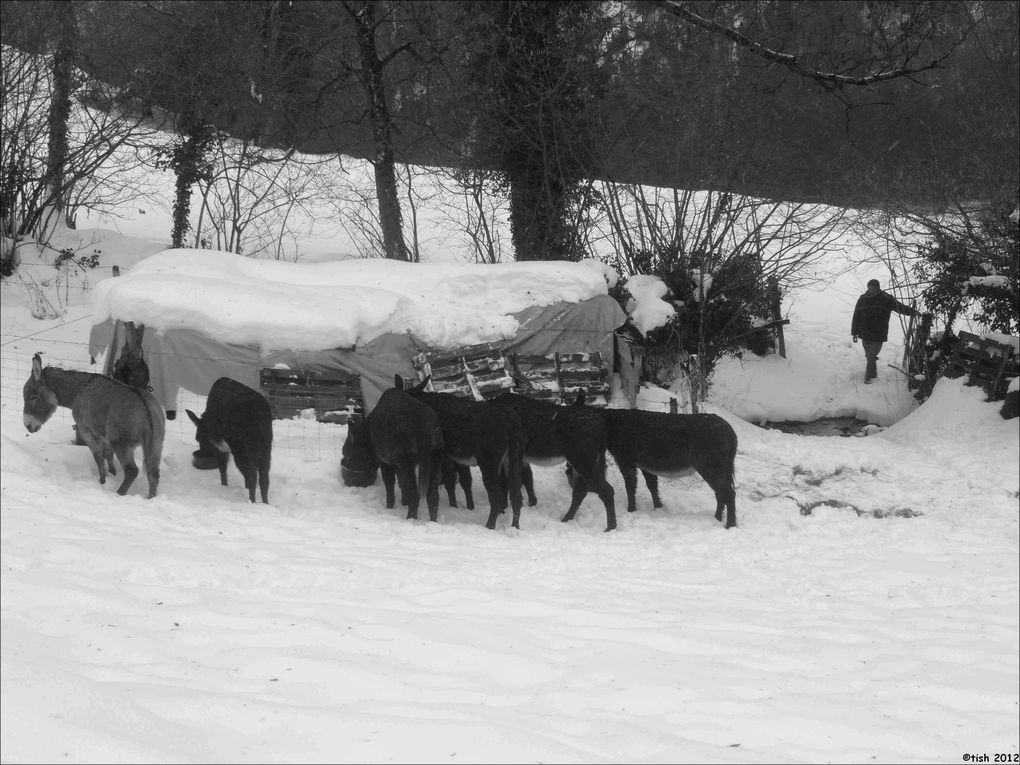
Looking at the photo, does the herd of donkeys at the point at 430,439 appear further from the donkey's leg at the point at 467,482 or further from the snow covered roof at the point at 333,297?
the snow covered roof at the point at 333,297

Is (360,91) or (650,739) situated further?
(360,91)

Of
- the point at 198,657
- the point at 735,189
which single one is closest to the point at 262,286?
the point at 735,189

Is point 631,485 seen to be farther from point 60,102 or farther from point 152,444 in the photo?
point 60,102

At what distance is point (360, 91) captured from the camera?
20547mm

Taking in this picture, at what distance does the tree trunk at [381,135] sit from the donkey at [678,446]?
9.22m

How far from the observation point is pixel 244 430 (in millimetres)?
9680

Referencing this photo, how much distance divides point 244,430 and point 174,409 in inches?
103

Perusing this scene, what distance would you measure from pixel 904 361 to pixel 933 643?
506 inches

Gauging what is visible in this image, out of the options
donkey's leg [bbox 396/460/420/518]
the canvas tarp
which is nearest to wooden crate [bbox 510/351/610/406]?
the canvas tarp

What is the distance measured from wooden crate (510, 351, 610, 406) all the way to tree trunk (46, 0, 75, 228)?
27.1 ft

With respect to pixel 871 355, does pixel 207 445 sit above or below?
below

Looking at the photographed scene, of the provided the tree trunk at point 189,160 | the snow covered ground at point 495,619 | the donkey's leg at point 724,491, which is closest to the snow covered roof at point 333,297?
the snow covered ground at point 495,619

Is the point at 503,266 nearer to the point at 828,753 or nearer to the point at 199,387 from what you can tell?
the point at 199,387

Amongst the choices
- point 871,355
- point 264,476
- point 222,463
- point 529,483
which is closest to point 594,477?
point 529,483
